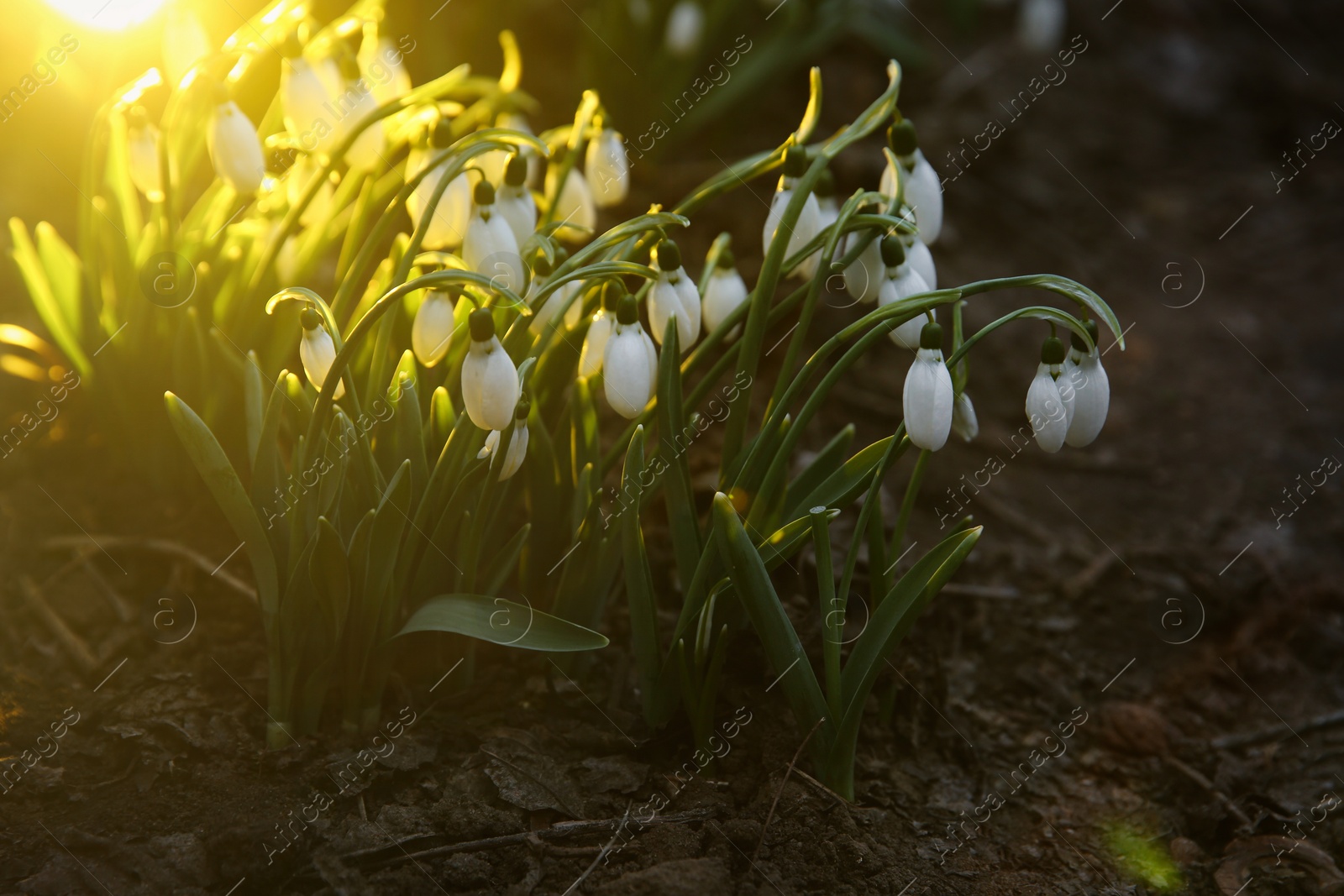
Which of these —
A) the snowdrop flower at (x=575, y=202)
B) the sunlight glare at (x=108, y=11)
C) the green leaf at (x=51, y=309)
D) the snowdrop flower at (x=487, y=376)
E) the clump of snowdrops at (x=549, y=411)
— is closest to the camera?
the snowdrop flower at (x=487, y=376)

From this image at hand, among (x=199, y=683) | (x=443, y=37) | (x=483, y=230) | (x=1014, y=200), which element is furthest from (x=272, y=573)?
(x=1014, y=200)

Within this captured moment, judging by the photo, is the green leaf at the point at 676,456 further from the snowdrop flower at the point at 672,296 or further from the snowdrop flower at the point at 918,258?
the snowdrop flower at the point at 918,258

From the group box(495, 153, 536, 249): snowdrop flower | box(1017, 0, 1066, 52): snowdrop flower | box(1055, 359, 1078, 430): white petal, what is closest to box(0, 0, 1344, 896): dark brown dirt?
box(1055, 359, 1078, 430): white petal

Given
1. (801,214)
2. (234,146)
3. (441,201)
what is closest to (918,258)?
(801,214)

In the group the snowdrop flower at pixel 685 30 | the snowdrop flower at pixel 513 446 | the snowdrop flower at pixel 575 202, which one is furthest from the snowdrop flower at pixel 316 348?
the snowdrop flower at pixel 685 30

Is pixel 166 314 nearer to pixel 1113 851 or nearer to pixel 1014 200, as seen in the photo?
pixel 1113 851

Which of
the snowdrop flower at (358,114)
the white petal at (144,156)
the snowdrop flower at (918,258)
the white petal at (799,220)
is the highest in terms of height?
the white petal at (144,156)

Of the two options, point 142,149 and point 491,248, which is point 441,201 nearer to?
point 491,248
